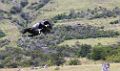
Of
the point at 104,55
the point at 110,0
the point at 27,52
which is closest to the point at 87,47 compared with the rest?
the point at 27,52

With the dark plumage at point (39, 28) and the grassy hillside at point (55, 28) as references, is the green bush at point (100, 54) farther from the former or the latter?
the dark plumage at point (39, 28)

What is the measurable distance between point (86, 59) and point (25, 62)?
30.4ft

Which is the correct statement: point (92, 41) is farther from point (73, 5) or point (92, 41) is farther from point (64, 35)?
point (73, 5)

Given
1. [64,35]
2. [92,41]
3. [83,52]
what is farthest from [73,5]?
[83,52]

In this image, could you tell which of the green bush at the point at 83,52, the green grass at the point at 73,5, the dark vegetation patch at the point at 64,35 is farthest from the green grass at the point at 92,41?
the green grass at the point at 73,5

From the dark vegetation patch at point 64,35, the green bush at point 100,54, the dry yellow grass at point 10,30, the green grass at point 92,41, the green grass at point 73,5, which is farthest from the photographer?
the green grass at point 73,5

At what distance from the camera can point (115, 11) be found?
12138 cm

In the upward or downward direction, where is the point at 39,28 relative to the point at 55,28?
upward

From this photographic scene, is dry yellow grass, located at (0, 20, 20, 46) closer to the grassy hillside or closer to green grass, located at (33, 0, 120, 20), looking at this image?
Result: the grassy hillside

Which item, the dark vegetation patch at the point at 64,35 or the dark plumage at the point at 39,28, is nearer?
the dark plumage at the point at 39,28

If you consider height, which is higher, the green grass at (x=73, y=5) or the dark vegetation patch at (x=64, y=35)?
the dark vegetation patch at (x=64, y=35)

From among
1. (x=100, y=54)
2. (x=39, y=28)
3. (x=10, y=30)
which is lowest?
(x=10, y=30)

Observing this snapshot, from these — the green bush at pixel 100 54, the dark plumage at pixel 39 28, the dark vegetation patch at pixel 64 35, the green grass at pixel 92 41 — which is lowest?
the dark vegetation patch at pixel 64 35

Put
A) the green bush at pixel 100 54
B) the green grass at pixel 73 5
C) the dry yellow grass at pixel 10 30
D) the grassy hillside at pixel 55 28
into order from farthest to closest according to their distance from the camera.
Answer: the green grass at pixel 73 5 < the dry yellow grass at pixel 10 30 < the grassy hillside at pixel 55 28 < the green bush at pixel 100 54
